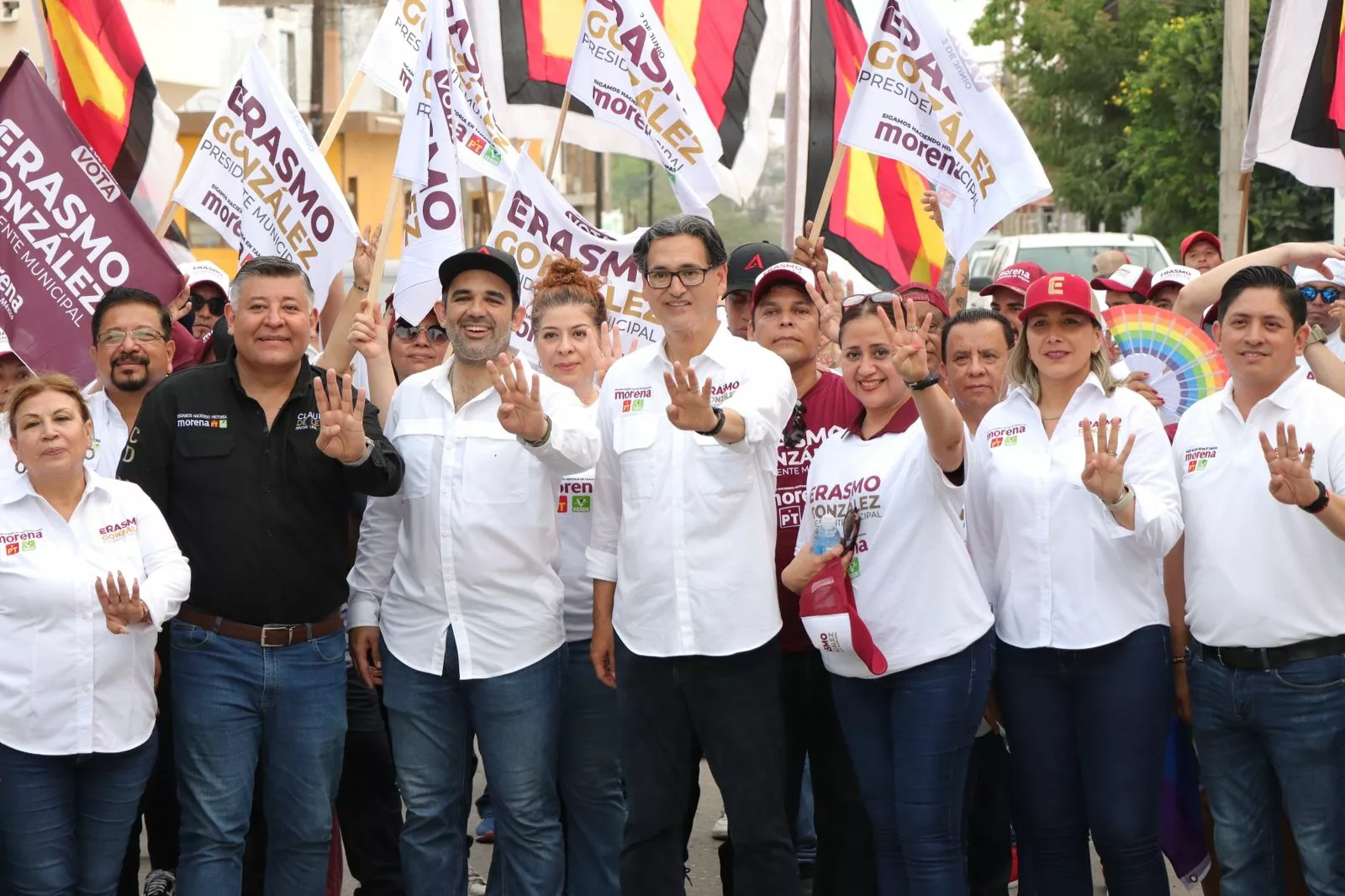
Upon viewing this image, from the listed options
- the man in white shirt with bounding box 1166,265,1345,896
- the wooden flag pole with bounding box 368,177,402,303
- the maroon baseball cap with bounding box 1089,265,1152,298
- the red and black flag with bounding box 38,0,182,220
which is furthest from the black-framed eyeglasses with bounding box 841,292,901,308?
the red and black flag with bounding box 38,0,182,220

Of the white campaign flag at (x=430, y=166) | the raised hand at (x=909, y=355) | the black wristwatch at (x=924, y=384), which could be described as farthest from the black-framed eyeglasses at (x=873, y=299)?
the white campaign flag at (x=430, y=166)

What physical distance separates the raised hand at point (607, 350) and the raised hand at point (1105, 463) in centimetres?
170

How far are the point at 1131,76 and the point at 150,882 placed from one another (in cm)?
2426

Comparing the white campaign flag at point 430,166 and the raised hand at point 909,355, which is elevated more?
the white campaign flag at point 430,166

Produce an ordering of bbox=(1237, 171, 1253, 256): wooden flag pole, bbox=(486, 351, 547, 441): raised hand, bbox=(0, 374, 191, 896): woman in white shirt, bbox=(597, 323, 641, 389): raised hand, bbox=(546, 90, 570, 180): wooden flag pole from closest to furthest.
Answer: bbox=(0, 374, 191, 896): woman in white shirt → bbox=(486, 351, 547, 441): raised hand → bbox=(597, 323, 641, 389): raised hand → bbox=(1237, 171, 1253, 256): wooden flag pole → bbox=(546, 90, 570, 180): wooden flag pole

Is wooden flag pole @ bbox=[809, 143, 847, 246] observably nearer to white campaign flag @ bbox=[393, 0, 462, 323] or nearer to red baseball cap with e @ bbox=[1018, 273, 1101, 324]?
white campaign flag @ bbox=[393, 0, 462, 323]

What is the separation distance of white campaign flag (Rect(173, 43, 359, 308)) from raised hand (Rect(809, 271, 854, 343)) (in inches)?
83.0

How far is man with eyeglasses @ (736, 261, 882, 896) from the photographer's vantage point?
537 cm

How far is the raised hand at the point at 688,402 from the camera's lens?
4.67 meters

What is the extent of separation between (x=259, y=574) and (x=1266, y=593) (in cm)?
297

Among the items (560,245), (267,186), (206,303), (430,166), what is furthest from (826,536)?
(206,303)

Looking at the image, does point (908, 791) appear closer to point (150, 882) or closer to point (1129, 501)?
point (1129, 501)

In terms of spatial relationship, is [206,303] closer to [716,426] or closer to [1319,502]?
[716,426]

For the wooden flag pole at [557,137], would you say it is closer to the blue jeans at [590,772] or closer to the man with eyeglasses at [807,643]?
the man with eyeglasses at [807,643]
